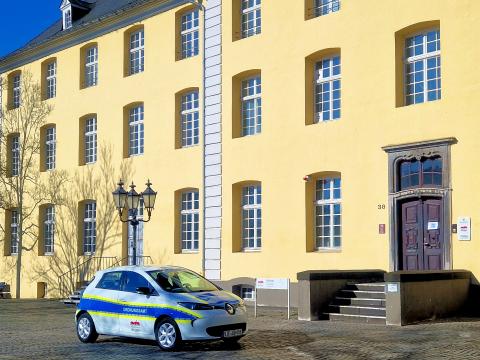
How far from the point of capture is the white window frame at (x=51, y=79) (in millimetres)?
31078

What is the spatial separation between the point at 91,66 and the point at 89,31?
1.27 metres

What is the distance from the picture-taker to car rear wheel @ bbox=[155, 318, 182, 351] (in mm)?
13492

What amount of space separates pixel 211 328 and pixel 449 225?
708 centimetres

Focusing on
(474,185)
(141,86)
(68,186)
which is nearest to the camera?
(474,185)

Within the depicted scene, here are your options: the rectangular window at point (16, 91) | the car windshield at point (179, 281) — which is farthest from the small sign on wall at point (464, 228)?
the rectangular window at point (16, 91)

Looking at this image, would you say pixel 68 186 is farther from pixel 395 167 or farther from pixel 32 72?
pixel 395 167

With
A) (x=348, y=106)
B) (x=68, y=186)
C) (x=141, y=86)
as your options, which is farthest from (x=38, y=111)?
(x=348, y=106)

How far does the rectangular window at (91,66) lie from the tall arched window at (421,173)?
13.9 m

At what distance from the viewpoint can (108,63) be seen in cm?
2828

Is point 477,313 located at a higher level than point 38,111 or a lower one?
lower

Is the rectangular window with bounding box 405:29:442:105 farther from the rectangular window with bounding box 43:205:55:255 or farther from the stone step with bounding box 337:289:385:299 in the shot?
the rectangular window with bounding box 43:205:55:255

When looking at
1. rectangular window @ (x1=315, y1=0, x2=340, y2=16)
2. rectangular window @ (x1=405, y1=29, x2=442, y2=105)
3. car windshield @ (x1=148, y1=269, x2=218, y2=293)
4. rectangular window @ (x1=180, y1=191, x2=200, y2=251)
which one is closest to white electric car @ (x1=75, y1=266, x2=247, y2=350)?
car windshield @ (x1=148, y1=269, x2=218, y2=293)

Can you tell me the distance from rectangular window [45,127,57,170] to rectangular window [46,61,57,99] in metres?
1.37

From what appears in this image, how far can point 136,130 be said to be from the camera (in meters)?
27.4
